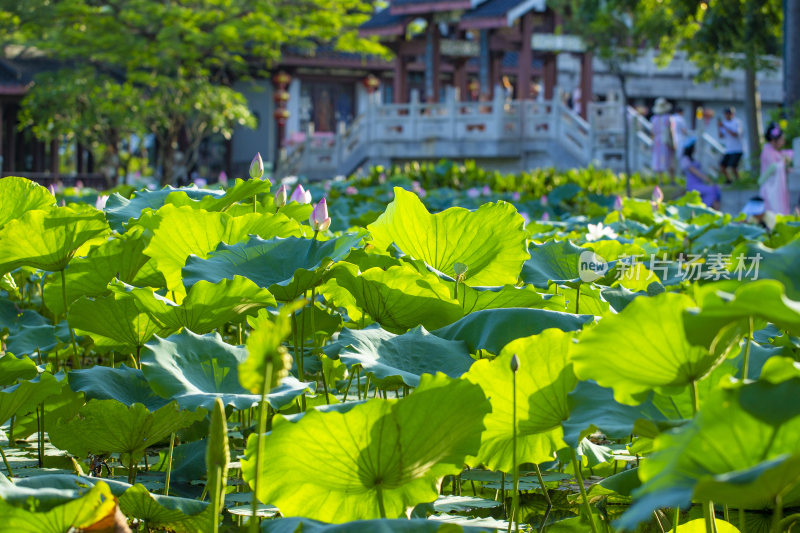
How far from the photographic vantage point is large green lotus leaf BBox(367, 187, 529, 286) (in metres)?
1.61

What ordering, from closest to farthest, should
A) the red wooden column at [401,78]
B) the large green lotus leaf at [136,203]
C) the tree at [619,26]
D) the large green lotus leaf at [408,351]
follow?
the large green lotus leaf at [408,351], the large green lotus leaf at [136,203], the tree at [619,26], the red wooden column at [401,78]

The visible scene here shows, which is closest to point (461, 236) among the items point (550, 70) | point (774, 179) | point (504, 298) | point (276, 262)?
point (504, 298)

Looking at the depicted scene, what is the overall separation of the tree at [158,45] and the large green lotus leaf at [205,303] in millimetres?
15825

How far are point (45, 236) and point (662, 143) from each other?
14071 mm

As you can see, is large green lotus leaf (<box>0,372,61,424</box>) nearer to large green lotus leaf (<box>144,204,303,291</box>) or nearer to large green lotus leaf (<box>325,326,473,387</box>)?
large green lotus leaf (<box>144,204,303,291</box>)

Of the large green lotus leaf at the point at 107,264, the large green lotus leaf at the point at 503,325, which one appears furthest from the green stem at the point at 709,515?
the large green lotus leaf at the point at 107,264

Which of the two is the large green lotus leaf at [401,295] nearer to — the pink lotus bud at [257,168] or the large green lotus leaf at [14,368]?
the large green lotus leaf at [14,368]

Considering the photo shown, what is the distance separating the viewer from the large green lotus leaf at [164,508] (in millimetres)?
1145

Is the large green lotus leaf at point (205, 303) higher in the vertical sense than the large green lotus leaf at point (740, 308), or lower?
lower

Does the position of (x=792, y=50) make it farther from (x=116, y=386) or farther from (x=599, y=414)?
(x=599, y=414)

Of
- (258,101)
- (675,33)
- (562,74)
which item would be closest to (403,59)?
(258,101)

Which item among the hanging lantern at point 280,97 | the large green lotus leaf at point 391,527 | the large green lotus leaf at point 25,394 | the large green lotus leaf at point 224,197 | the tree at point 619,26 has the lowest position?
the hanging lantern at point 280,97

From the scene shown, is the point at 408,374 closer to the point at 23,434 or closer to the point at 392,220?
the point at 392,220

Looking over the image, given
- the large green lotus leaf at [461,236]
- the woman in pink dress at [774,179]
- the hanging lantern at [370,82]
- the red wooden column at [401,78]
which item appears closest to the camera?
the large green lotus leaf at [461,236]
